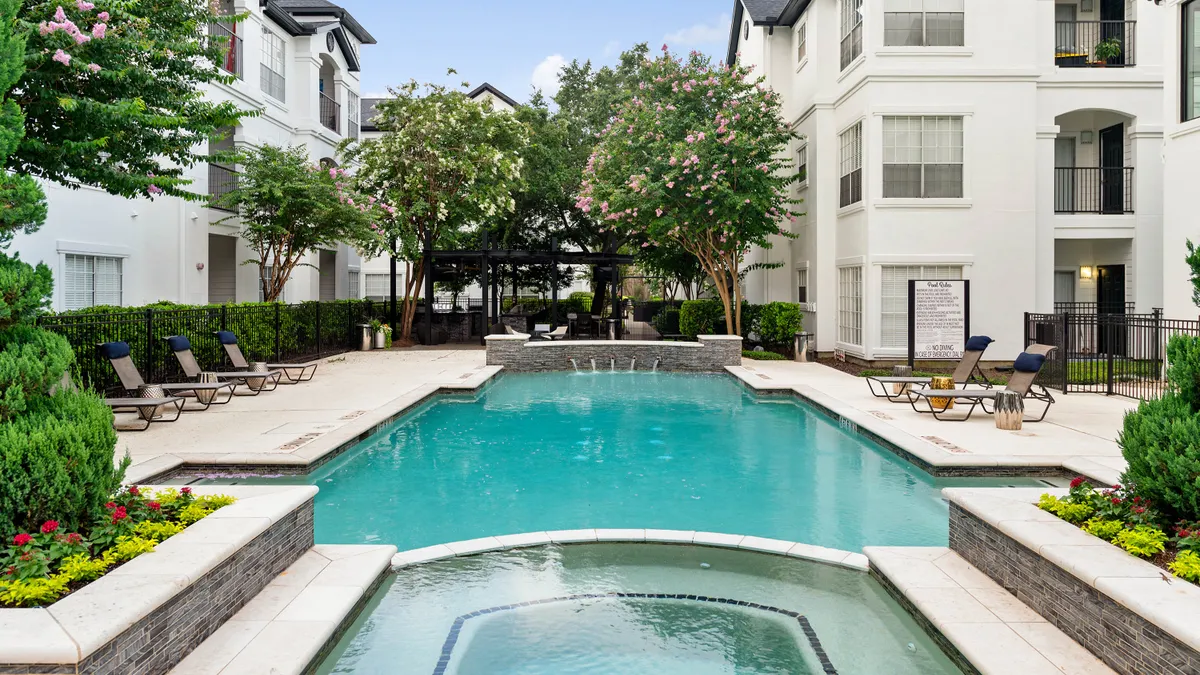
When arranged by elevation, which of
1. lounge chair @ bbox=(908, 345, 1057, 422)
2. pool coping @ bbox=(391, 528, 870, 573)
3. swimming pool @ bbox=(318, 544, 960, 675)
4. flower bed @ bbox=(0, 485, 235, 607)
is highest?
lounge chair @ bbox=(908, 345, 1057, 422)

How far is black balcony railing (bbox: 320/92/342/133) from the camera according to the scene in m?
28.2

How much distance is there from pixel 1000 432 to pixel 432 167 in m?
18.5

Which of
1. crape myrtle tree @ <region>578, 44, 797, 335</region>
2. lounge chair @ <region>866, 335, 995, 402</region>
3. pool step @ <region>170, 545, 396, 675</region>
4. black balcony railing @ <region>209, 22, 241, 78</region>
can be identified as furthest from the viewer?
black balcony railing @ <region>209, 22, 241, 78</region>

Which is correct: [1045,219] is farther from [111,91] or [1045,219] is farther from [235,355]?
[111,91]

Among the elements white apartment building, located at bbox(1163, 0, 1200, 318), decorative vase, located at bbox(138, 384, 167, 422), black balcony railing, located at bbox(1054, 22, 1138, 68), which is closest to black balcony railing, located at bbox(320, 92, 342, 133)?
decorative vase, located at bbox(138, 384, 167, 422)

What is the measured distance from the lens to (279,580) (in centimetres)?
504

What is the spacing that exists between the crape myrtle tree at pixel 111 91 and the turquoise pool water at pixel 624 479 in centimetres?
434

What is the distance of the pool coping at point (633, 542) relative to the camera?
5828mm

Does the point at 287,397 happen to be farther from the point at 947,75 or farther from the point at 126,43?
the point at 947,75

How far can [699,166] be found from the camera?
19906 millimetres

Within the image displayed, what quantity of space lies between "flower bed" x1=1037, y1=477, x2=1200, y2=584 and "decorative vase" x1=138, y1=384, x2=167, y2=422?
1049 cm

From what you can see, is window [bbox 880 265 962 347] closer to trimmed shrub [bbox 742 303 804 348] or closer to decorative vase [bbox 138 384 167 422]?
trimmed shrub [bbox 742 303 804 348]

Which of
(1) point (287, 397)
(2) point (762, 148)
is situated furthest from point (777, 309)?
(1) point (287, 397)

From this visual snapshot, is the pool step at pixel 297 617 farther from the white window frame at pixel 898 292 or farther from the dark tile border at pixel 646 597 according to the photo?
the white window frame at pixel 898 292
